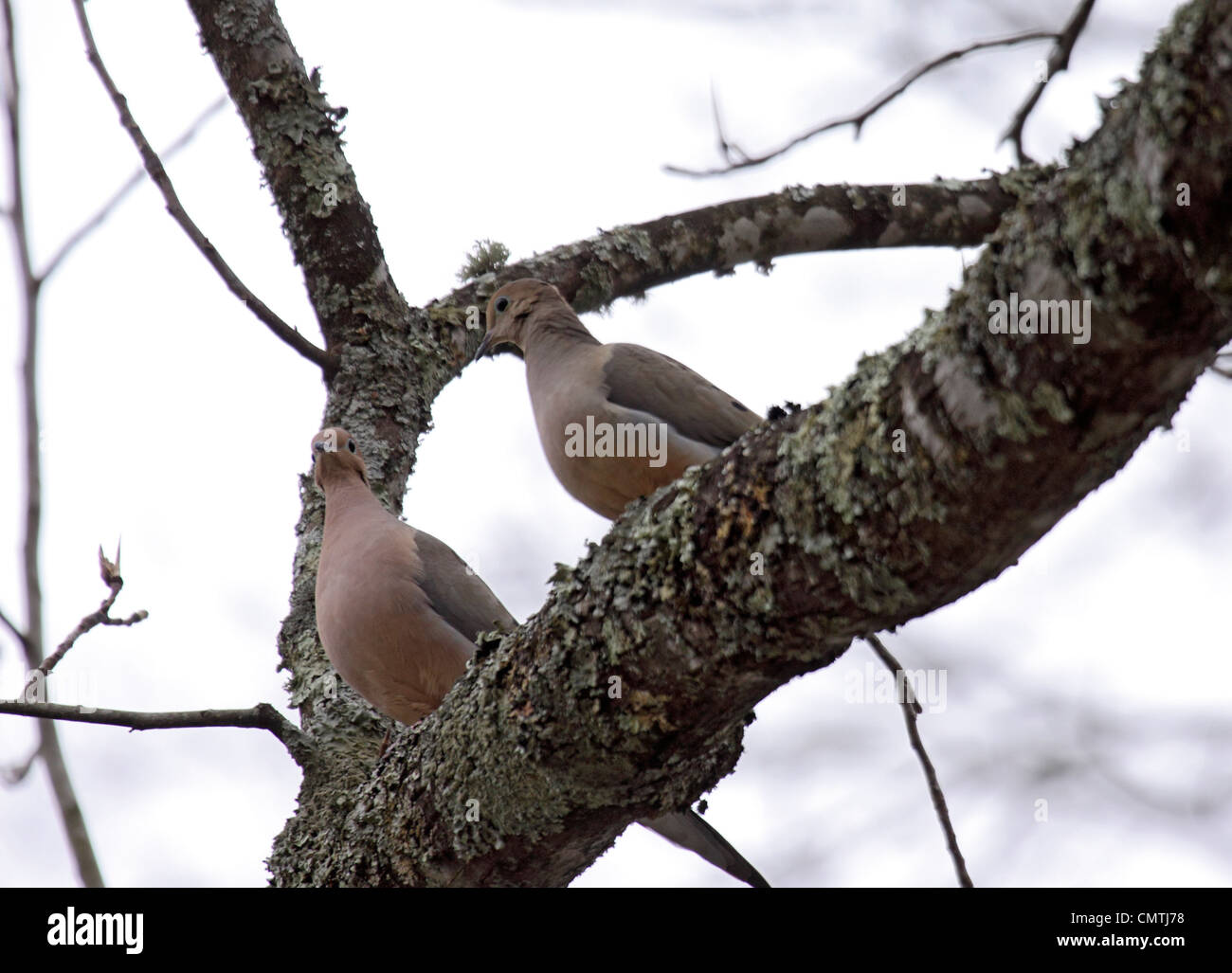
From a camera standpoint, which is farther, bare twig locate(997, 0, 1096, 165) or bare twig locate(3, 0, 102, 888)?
bare twig locate(997, 0, 1096, 165)

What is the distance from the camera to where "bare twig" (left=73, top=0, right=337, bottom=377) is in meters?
3.26

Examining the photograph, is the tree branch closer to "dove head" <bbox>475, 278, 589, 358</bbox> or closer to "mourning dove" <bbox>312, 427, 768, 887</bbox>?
"dove head" <bbox>475, 278, 589, 358</bbox>

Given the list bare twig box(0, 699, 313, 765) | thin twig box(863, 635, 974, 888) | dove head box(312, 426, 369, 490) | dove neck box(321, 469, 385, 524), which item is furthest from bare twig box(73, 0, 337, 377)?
thin twig box(863, 635, 974, 888)

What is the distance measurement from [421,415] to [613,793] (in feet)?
8.14

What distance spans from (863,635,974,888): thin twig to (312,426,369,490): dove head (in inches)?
75.9

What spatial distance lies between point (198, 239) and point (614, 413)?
140cm

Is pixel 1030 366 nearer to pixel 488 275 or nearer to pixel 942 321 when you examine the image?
pixel 942 321

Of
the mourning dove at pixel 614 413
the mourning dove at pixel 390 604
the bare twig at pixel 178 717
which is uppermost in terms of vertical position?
the mourning dove at pixel 614 413

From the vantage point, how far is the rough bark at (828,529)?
58.7 inches

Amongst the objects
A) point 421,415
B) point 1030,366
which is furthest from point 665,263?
point 1030,366

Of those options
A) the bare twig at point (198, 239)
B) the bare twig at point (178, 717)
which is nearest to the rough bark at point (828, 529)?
the bare twig at point (178, 717)

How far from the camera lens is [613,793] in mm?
2525

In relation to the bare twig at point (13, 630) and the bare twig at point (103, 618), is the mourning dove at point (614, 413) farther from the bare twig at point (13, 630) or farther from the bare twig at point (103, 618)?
the bare twig at point (13, 630)
